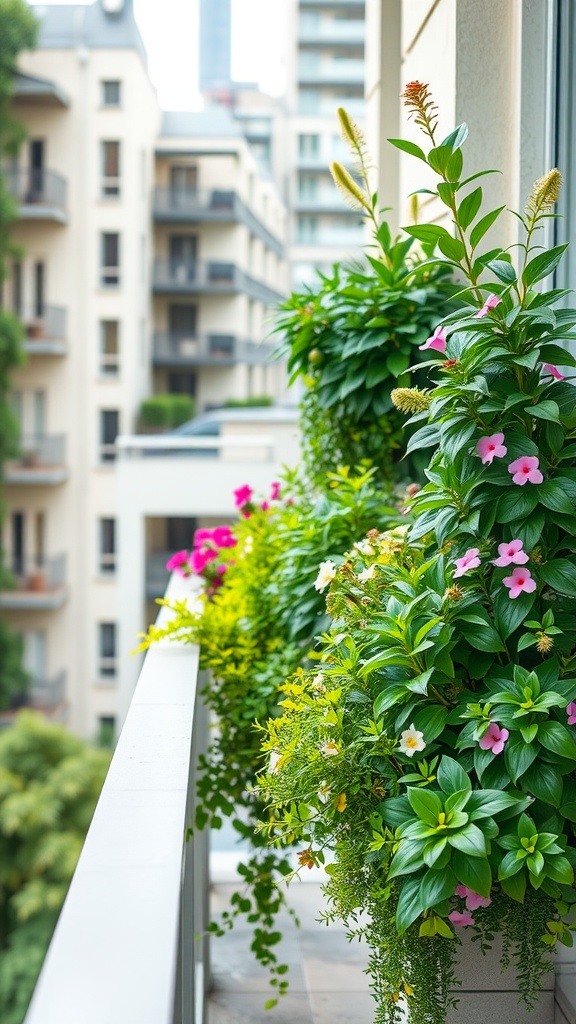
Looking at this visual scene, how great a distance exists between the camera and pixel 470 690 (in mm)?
1258

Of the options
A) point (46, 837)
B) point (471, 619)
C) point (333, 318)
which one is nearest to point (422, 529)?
point (471, 619)

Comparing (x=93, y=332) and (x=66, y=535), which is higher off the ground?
(x=93, y=332)

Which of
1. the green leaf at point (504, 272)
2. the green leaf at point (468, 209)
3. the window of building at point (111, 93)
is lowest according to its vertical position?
the green leaf at point (504, 272)

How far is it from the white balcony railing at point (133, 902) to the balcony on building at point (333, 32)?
2571 centimetres

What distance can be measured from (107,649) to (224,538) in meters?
14.7

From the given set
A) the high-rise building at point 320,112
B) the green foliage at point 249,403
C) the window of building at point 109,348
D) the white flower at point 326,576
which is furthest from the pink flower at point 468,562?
the high-rise building at point 320,112

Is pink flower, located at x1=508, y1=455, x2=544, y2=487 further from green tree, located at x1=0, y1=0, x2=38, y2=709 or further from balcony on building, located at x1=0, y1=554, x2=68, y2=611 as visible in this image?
balcony on building, located at x1=0, y1=554, x2=68, y2=611

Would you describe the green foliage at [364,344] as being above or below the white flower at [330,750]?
above

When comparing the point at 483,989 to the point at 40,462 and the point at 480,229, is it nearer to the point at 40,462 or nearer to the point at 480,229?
the point at 480,229

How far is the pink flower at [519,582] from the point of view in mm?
1179

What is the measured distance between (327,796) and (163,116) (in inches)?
765

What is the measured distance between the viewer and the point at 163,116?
19109 mm

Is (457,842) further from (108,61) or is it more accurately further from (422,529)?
(108,61)

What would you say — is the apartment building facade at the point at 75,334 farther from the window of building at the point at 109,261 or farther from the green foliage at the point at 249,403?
the green foliage at the point at 249,403
